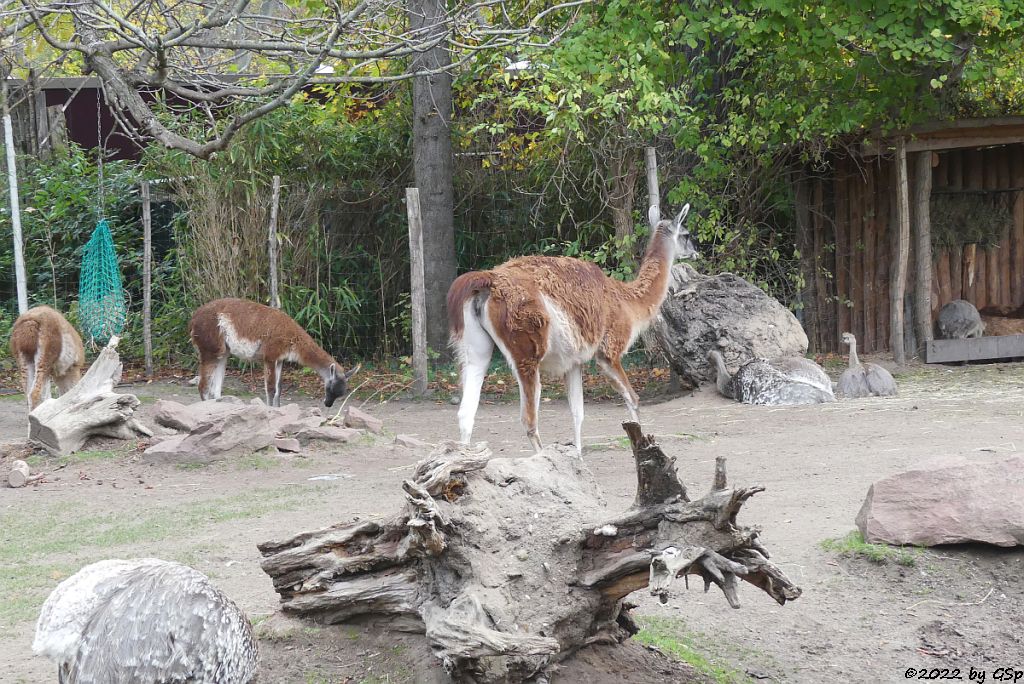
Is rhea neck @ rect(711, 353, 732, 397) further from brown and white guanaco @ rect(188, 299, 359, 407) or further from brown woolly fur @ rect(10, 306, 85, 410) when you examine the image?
brown woolly fur @ rect(10, 306, 85, 410)

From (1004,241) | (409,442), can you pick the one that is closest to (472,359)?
(409,442)

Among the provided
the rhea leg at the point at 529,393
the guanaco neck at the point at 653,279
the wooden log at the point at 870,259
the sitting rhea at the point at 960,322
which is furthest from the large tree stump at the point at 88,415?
the sitting rhea at the point at 960,322

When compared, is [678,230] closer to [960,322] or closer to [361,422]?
Answer: [361,422]

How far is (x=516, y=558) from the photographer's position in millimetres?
3383

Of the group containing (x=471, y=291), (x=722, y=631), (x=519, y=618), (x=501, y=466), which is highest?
(x=471, y=291)

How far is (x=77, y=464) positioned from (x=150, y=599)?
4586 millimetres

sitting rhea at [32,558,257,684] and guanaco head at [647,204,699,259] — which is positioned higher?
guanaco head at [647,204,699,259]

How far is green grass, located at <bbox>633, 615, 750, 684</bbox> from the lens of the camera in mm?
3469

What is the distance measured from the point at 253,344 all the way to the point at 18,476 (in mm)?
3473

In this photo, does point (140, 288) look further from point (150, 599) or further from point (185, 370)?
point (150, 599)

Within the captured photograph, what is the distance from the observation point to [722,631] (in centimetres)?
385

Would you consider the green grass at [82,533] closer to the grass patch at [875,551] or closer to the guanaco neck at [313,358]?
the grass patch at [875,551]

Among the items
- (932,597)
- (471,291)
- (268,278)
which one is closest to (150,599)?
(932,597)

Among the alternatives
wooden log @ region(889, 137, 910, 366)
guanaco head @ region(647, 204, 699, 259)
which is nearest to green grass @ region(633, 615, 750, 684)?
guanaco head @ region(647, 204, 699, 259)
